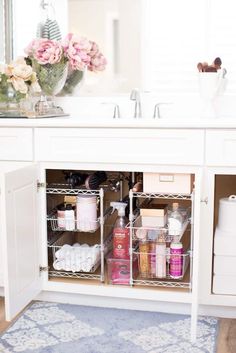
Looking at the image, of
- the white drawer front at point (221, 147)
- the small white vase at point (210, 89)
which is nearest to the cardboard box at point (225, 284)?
the white drawer front at point (221, 147)

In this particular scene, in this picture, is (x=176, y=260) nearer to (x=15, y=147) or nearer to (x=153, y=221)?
(x=153, y=221)

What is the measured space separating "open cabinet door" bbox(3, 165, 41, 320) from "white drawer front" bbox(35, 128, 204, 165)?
0.14m

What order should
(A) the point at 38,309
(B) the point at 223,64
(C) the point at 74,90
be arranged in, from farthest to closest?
(C) the point at 74,90 < (B) the point at 223,64 < (A) the point at 38,309

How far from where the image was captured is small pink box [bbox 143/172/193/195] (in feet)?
7.14

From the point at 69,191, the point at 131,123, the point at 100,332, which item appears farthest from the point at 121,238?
the point at 131,123

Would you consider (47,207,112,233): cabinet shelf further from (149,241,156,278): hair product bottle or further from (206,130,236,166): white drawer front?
(206,130,236,166): white drawer front

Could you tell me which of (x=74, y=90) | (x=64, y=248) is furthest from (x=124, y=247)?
(x=74, y=90)

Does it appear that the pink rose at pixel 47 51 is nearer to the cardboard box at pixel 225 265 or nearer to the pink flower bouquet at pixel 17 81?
the pink flower bouquet at pixel 17 81

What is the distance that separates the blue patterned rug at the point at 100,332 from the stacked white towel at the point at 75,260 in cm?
19

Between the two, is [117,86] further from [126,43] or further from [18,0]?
[18,0]

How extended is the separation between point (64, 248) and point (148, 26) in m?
1.21

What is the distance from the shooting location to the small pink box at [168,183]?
7.14 feet

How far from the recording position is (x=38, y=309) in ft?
7.75

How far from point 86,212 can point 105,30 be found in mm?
960
